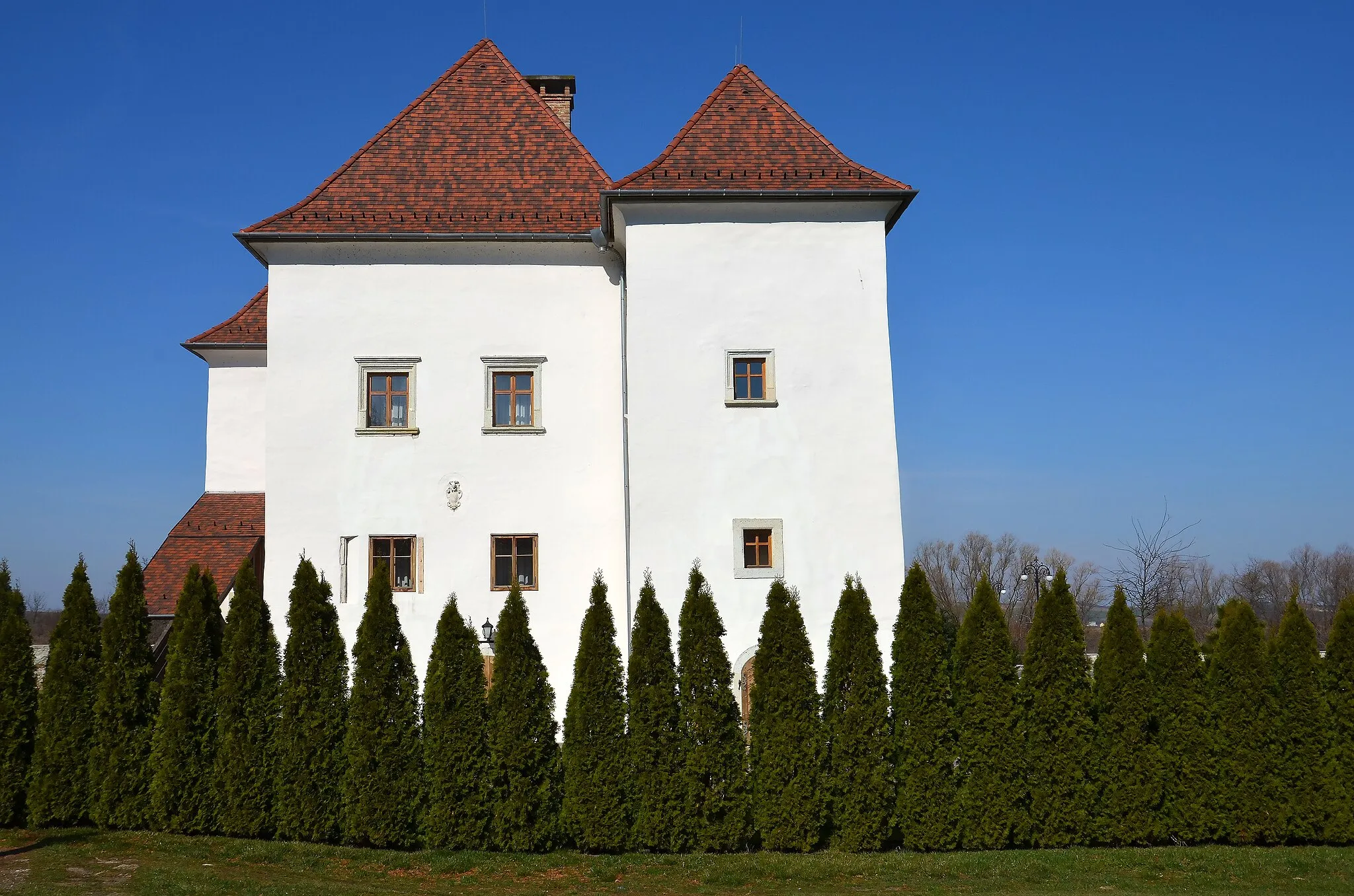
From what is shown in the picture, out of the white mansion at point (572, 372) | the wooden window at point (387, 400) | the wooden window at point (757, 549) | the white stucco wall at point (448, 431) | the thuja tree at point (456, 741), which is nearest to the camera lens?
the thuja tree at point (456, 741)

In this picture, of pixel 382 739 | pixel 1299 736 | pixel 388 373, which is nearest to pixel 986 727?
pixel 1299 736

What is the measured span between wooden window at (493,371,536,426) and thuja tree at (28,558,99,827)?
721 cm

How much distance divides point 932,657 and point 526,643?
4.65m

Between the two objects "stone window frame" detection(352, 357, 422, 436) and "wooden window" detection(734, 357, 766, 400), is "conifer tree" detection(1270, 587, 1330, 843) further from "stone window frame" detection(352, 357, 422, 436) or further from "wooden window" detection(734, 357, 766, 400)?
"stone window frame" detection(352, 357, 422, 436)

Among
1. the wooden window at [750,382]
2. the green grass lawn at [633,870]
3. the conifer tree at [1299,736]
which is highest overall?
the wooden window at [750,382]

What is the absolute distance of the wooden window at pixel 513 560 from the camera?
18500 millimetres

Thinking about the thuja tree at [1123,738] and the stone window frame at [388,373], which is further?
the stone window frame at [388,373]

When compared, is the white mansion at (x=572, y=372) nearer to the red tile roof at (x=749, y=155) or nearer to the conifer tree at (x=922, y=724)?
the red tile roof at (x=749, y=155)

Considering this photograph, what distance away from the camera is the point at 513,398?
62.1 ft

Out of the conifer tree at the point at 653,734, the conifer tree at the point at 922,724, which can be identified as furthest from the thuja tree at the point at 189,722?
the conifer tree at the point at 922,724

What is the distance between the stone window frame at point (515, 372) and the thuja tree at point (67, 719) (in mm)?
6959

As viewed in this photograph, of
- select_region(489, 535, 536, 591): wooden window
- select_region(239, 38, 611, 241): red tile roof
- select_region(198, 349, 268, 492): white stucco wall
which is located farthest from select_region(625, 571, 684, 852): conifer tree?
select_region(198, 349, 268, 492): white stucco wall

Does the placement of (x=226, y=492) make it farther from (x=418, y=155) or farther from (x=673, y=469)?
(x=673, y=469)

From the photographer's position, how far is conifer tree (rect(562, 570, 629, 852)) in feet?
40.8
